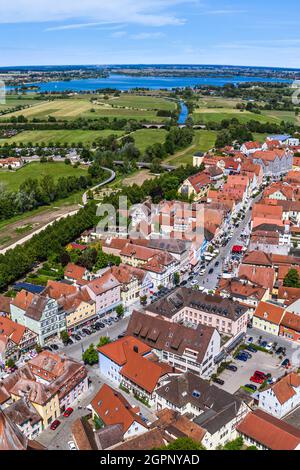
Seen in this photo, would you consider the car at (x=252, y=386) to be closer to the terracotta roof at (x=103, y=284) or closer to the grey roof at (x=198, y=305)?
the grey roof at (x=198, y=305)

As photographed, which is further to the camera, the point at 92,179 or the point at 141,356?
the point at 92,179

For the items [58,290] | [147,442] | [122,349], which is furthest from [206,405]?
[58,290]

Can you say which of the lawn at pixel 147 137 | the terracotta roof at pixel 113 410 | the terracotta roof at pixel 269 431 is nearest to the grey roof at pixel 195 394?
the terracotta roof at pixel 269 431

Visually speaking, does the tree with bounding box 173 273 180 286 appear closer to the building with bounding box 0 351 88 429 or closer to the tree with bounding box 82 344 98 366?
the tree with bounding box 82 344 98 366

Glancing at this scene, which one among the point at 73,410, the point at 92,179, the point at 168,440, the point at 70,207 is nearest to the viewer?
the point at 168,440

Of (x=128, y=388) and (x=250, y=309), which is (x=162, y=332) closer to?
(x=128, y=388)

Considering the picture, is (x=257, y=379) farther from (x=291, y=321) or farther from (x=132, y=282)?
(x=132, y=282)

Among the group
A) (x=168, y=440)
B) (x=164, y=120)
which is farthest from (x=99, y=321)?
(x=164, y=120)

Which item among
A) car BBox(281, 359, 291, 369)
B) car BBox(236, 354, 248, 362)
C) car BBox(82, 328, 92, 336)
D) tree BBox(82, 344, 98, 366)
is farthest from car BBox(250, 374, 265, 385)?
car BBox(82, 328, 92, 336)

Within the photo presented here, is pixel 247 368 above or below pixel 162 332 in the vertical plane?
below
